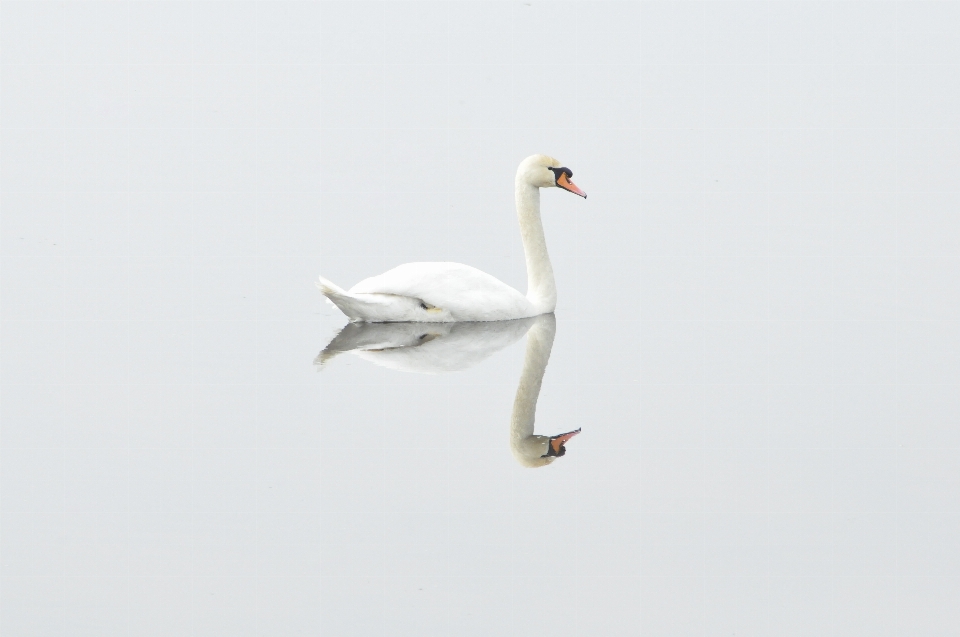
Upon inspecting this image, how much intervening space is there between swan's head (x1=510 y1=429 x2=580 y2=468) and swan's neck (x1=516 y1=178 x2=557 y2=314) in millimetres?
4304

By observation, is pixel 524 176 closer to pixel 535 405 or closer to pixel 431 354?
pixel 431 354

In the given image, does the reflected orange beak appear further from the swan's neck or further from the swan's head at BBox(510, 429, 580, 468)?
the swan's neck

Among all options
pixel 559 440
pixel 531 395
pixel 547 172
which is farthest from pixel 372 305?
pixel 559 440

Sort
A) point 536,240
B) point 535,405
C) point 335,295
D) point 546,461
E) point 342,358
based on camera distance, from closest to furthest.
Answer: point 546,461 < point 535,405 < point 342,358 < point 335,295 < point 536,240

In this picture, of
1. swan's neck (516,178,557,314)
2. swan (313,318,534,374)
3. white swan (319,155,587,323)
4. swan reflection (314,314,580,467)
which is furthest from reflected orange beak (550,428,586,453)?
swan's neck (516,178,557,314)

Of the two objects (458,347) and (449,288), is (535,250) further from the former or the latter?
(458,347)

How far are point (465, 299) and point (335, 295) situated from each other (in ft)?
3.32

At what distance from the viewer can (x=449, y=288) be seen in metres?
13.6

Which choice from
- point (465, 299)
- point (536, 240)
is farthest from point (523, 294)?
point (465, 299)

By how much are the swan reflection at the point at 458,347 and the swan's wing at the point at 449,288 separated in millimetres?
Result: 142

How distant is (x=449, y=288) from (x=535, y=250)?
1.45 m

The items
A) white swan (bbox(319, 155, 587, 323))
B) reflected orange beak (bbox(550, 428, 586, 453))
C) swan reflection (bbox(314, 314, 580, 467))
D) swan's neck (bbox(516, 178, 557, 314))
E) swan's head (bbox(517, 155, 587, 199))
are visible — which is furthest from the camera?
swan's head (bbox(517, 155, 587, 199))

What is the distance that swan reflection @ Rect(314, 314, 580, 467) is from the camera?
11.1m

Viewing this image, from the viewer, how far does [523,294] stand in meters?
15.2
